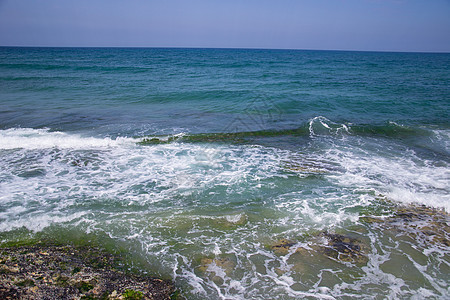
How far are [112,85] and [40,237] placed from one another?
23451 millimetres

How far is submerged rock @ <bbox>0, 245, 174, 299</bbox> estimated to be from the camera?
4.46 meters

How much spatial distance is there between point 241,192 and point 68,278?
16.5 feet

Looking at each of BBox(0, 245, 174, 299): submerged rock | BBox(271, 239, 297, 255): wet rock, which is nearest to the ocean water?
BBox(271, 239, 297, 255): wet rock

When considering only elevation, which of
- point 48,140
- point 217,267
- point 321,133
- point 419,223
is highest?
point 321,133

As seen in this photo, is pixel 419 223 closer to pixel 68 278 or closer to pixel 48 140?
pixel 68 278

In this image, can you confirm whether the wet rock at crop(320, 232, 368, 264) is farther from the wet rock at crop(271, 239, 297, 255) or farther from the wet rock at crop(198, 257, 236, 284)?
the wet rock at crop(198, 257, 236, 284)

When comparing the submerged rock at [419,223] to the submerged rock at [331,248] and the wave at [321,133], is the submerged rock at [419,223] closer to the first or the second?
the submerged rock at [331,248]

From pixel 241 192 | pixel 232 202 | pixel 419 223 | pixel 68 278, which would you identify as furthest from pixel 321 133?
pixel 68 278

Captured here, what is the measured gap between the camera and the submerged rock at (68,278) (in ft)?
14.6

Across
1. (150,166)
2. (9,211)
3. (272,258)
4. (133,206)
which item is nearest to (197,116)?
(150,166)

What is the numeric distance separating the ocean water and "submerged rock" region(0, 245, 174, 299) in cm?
42

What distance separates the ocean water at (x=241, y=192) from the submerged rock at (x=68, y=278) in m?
0.42

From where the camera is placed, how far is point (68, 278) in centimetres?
479

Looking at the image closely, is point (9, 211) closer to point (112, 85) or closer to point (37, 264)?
point (37, 264)
